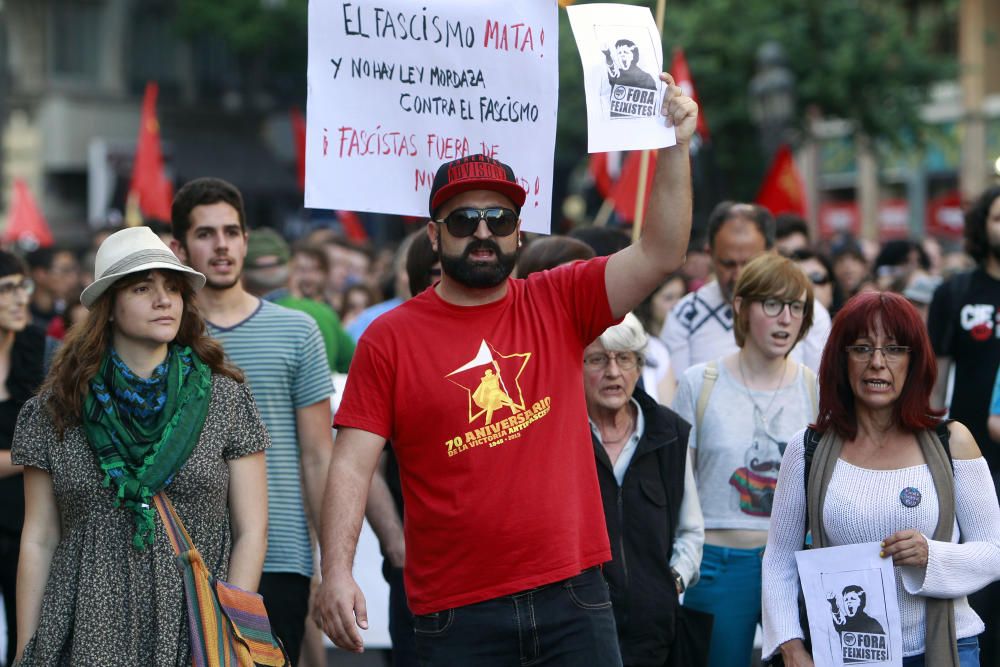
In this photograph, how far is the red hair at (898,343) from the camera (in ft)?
14.1

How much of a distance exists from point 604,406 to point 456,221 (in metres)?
1.29

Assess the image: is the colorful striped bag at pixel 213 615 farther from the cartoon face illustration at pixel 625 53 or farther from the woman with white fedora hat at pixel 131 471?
the cartoon face illustration at pixel 625 53

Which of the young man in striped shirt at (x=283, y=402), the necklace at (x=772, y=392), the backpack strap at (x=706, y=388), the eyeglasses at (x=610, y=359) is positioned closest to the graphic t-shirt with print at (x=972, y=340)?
the necklace at (x=772, y=392)

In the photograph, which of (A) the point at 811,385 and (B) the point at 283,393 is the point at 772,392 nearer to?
(A) the point at 811,385

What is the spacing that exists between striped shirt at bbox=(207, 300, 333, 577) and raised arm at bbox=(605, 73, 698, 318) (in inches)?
62.3

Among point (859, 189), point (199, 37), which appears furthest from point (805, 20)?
point (199, 37)

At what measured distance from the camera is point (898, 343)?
433 centimetres

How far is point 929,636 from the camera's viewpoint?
4180 mm

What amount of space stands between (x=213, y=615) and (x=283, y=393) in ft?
4.20

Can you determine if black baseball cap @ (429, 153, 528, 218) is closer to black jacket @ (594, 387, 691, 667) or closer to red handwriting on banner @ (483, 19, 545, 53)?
red handwriting on banner @ (483, 19, 545, 53)

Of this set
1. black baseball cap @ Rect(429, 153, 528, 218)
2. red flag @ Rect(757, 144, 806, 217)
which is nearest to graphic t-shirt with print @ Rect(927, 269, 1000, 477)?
black baseball cap @ Rect(429, 153, 528, 218)

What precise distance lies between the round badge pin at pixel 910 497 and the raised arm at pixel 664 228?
0.95 metres

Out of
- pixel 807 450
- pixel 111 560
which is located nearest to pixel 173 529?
pixel 111 560

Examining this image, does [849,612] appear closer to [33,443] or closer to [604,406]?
[604,406]
